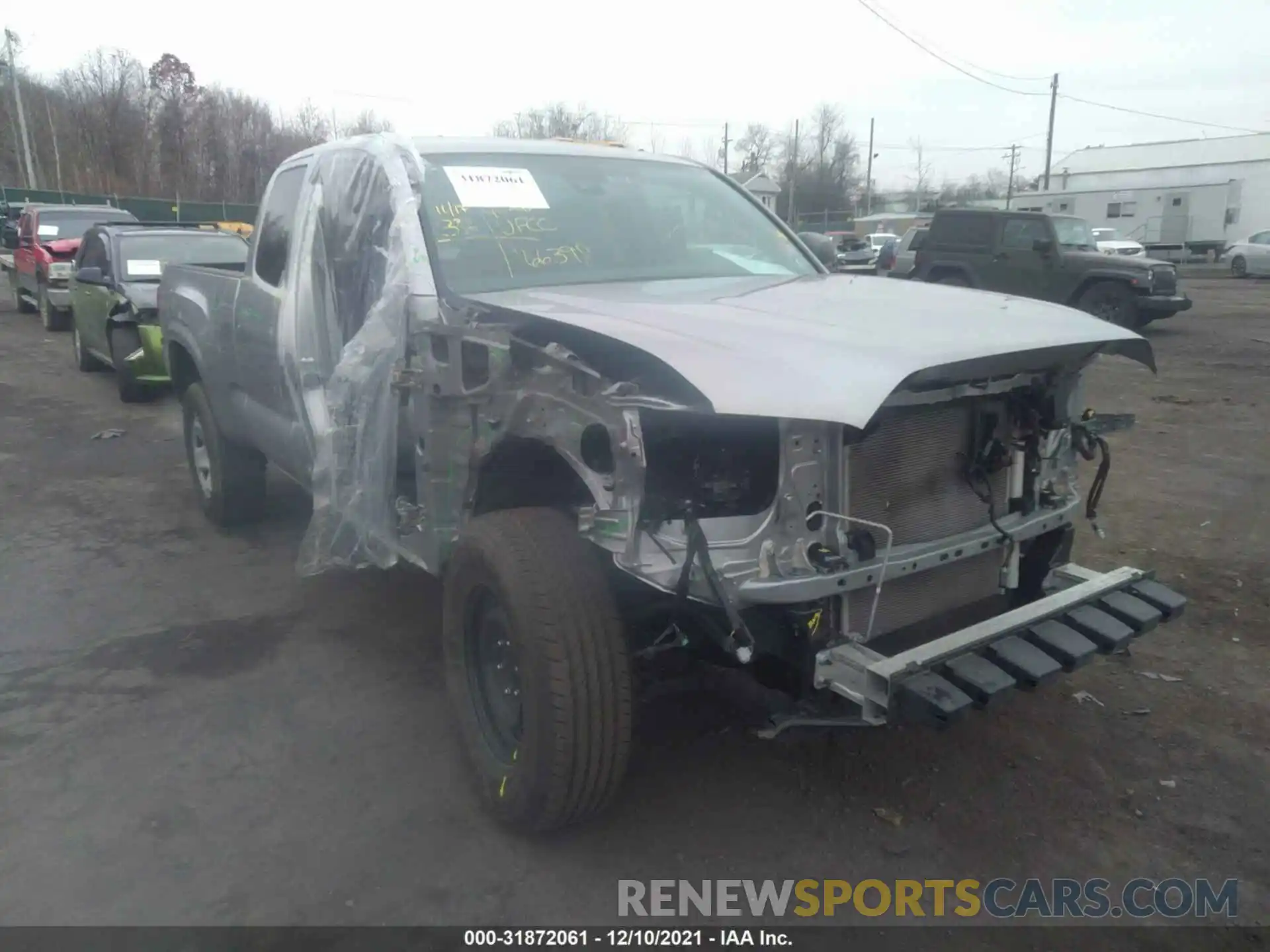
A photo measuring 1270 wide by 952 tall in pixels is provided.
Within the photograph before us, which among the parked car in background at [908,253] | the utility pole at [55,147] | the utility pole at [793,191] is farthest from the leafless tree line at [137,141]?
the parked car in background at [908,253]

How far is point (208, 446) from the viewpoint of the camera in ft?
18.5

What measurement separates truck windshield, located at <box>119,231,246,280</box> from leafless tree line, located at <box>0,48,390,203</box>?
47098mm

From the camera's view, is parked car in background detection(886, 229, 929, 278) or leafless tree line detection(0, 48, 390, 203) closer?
parked car in background detection(886, 229, 929, 278)

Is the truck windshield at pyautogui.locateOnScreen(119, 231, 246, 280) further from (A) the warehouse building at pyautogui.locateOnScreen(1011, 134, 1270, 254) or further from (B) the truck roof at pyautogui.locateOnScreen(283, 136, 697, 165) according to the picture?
(A) the warehouse building at pyautogui.locateOnScreen(1011, 134, 1270, 254)

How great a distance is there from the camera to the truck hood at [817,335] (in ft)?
7.57

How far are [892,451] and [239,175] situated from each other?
204 feet

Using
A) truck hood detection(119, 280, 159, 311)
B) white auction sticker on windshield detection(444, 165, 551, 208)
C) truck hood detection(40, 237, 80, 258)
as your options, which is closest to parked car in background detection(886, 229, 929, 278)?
truck hood detection(119, 280, 159, 311)

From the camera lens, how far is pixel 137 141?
185 feet

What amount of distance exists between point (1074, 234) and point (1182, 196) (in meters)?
25.7

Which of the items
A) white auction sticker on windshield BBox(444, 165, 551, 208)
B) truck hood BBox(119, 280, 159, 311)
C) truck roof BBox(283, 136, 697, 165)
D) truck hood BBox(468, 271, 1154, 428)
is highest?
truck roof BBox(283, 136, 697, 165)

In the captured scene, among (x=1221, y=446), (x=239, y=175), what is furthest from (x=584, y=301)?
(x=239, y=175)

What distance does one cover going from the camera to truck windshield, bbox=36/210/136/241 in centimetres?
1510

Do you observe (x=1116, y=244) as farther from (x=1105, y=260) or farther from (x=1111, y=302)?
(x=1111, y=302)

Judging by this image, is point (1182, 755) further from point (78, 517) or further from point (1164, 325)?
point (1164, 325)
